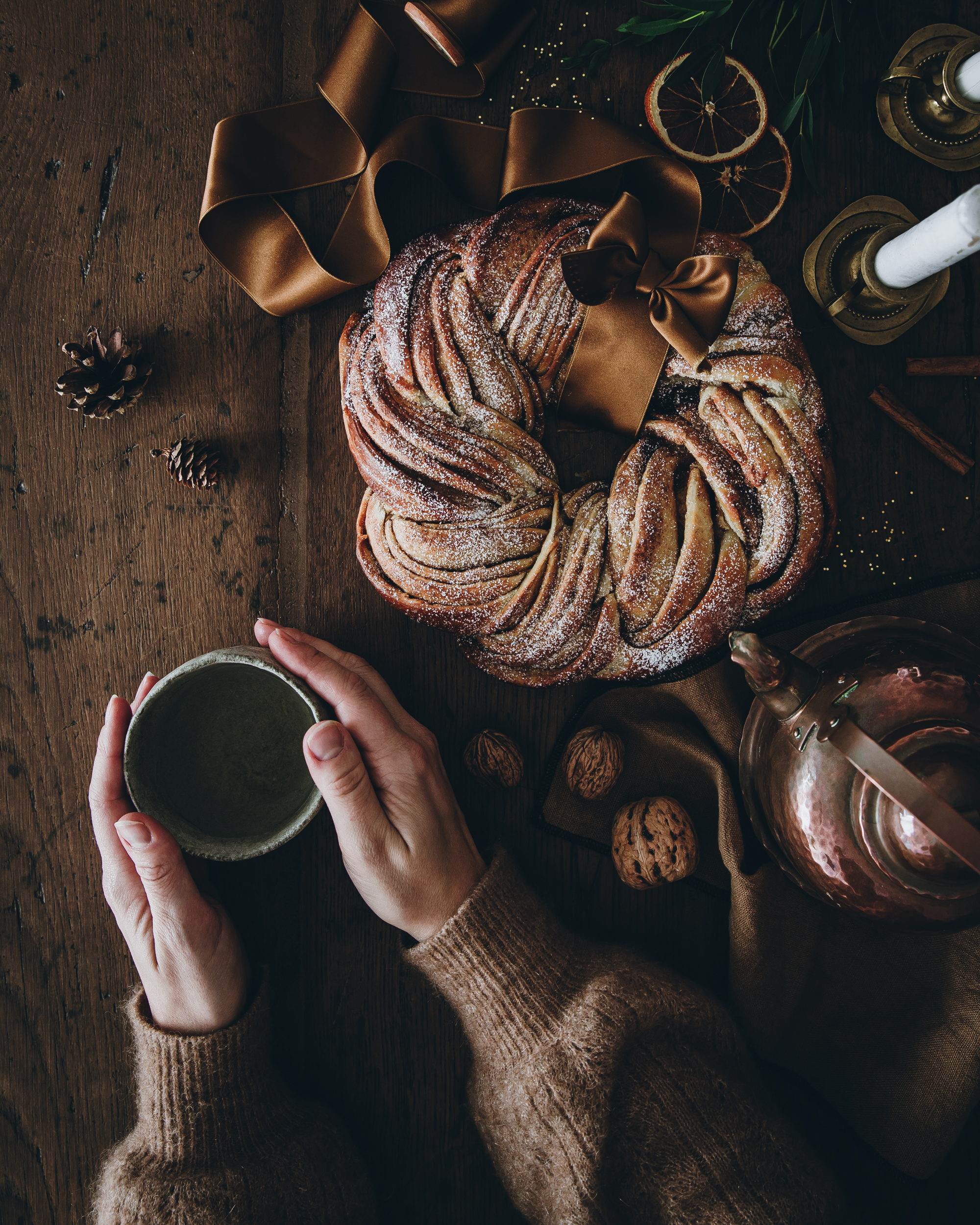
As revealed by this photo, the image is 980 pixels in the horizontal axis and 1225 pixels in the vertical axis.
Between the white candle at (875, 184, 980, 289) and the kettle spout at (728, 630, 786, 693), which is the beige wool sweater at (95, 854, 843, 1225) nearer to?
the kettle spout at (728, 630, 786, 693)

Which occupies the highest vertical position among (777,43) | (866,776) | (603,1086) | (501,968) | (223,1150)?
(777,43)

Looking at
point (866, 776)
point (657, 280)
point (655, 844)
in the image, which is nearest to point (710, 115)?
point (657, 280)

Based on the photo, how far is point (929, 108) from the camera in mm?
1105

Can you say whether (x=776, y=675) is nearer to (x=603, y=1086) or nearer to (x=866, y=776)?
(x=866, y=776)

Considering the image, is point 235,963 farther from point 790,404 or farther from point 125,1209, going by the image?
point 790,404

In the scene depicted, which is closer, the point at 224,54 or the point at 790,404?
the point at 790,404

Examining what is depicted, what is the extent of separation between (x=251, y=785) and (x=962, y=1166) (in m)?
1.21

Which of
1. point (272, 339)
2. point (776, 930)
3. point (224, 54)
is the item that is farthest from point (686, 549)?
point (224, 54)

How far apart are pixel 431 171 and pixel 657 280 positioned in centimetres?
38

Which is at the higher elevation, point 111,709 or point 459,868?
point 111,709

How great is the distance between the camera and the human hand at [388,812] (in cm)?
100

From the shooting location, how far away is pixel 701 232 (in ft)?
3.41

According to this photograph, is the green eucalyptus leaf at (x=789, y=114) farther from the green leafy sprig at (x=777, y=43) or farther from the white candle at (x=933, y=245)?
the white candle at (x=933, y=245)

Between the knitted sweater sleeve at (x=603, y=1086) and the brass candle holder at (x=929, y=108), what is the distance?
4.18ft
